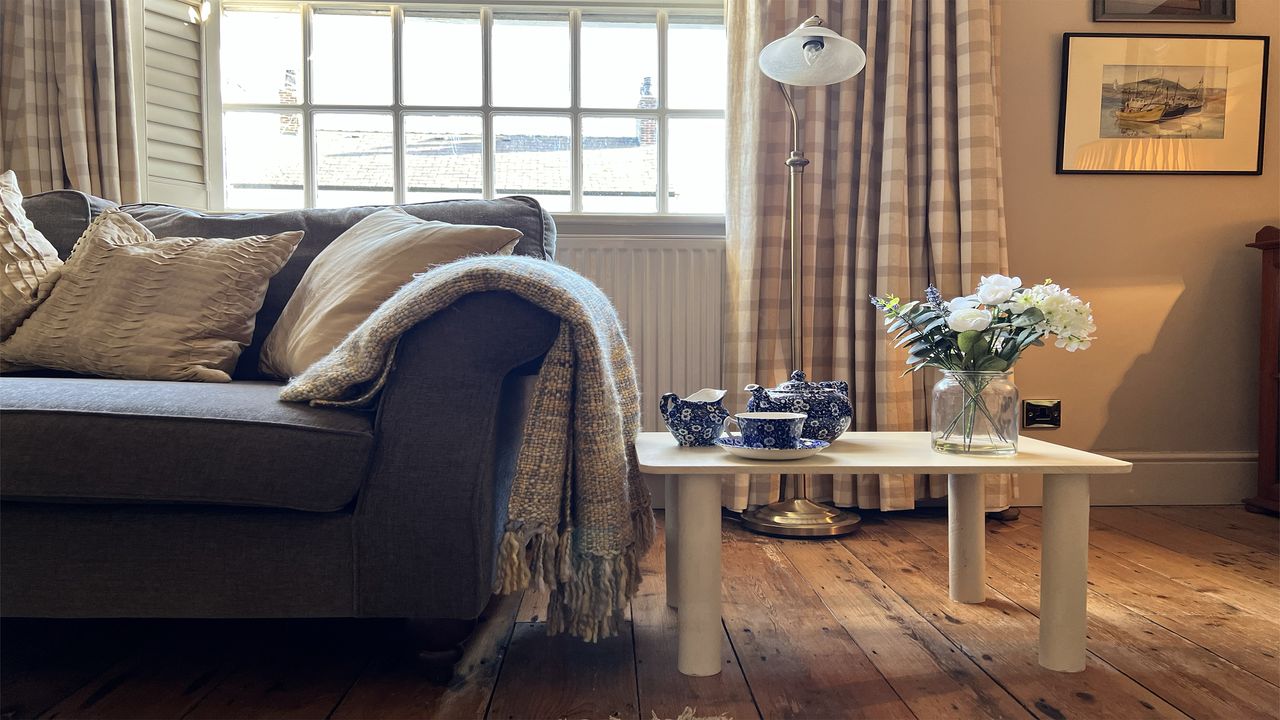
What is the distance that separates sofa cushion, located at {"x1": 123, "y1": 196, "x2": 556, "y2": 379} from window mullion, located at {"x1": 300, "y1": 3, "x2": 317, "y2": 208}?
26.7 inches

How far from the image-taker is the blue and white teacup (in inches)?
51.2

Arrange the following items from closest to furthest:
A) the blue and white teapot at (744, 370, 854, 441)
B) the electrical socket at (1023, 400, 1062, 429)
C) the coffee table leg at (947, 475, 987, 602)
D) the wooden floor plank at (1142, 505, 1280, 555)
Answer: the blue and white teapot at (744, 370, 854, 441), the coffee table leg at (947, 475, 987, 602), the wooden floor plank at (1142, 505, 1280, 555), the electrical socket at (1023, 400, 1062, 429)

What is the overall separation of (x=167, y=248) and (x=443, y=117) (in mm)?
1131

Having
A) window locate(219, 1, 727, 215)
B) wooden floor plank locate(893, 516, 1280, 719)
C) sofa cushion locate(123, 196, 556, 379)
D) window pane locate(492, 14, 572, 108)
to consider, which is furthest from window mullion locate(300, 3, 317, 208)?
wooden floor plank locate(893, 516, 1280, 719)

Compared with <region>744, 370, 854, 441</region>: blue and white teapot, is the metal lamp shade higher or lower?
higher

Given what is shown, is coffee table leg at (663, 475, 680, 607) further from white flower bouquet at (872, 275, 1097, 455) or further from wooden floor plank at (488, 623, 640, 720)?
white flower bouquet at (872, 275, 1097, 455)

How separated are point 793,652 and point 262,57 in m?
2.36

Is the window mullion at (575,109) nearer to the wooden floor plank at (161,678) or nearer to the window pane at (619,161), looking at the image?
the window pane at (619,161)

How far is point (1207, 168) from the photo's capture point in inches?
100

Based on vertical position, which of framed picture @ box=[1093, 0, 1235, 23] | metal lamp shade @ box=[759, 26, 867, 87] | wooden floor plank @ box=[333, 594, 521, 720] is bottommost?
wooden floor plank @ box=[333, 594, 521, 720]

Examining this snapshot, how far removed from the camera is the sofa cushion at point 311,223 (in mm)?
1789

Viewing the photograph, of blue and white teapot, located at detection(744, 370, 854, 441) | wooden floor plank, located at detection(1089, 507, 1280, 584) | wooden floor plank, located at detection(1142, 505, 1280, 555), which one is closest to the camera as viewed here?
blue and white teapot, located at detection(744, 370, 854, 441)

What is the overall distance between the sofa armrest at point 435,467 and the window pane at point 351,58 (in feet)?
5.64

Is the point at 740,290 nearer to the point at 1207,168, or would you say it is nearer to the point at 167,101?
the point at 1207,168
